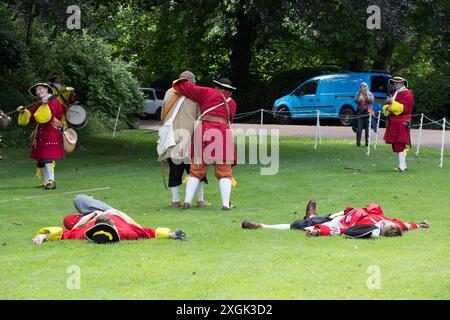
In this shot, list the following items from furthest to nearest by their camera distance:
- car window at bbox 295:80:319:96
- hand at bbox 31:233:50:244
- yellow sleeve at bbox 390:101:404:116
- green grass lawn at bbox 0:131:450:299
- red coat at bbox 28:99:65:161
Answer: car window at bbox 295:80:319:96 → yellow sleeve at bbox 390:101:404:116 → red coat at bbox 28:99:65:161 → hand at bbox 31:233:50:244 → green grass lawn at bbox 0:131:450:299

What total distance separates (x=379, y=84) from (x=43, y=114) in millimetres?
21515

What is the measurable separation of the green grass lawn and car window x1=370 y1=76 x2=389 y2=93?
55.2 ft

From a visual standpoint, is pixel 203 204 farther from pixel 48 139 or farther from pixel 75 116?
pixel 75 116

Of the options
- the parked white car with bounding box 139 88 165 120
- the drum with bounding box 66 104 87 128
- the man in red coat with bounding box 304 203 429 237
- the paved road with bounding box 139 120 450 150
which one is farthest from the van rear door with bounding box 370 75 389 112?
the man in red coat with bounding box 304 203 429 237

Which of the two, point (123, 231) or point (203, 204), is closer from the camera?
point (123, 231)

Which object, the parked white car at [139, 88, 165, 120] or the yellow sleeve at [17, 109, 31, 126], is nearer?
the yellow sleeve at [17, 109, 31, 126]

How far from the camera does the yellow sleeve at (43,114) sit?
53.8 ft

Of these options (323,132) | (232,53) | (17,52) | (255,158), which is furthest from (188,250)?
(232,53)

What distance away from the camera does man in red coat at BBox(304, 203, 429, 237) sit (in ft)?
36.0

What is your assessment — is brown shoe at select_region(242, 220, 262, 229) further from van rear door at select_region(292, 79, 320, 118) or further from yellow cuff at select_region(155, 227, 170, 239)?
van rear door at select_region(292, 79, 320, 118)

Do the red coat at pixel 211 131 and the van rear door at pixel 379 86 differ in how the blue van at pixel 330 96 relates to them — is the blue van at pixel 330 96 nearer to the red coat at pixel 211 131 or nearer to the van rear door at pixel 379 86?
the van rear door at pixel 379 86

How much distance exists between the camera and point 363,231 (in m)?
10.8

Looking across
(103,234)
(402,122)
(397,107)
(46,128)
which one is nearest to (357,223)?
(103,234)

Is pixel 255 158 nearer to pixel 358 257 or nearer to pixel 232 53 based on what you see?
pixel 358 257
